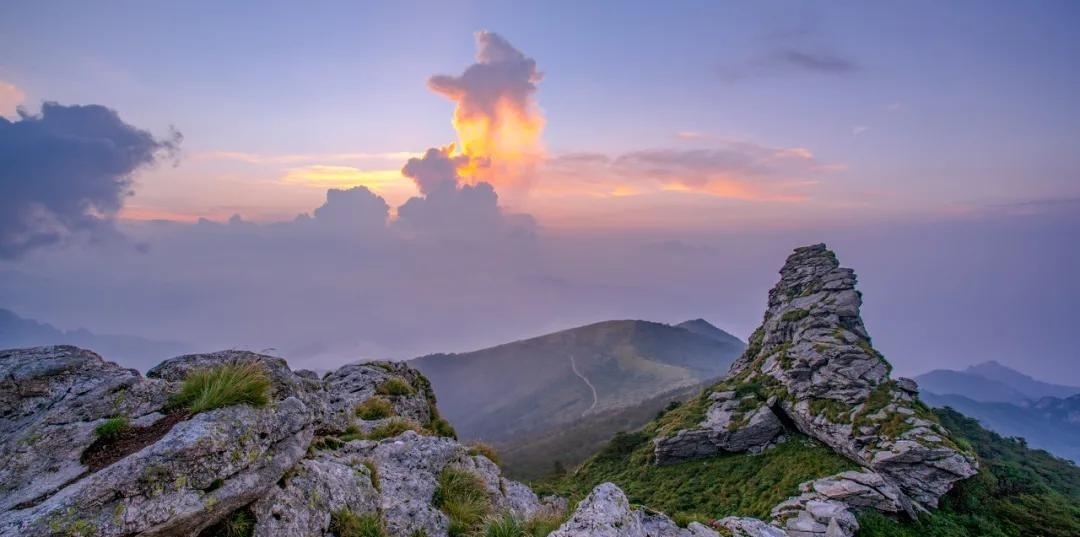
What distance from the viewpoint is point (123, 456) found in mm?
6895

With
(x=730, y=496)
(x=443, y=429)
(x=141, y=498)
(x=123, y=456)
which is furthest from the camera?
(x=730, y=496)

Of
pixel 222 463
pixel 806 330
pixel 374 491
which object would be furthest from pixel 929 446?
pixel 222 463

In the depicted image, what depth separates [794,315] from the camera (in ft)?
190

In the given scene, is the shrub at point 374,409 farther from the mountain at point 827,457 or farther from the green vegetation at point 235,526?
the mountain at point 827,457

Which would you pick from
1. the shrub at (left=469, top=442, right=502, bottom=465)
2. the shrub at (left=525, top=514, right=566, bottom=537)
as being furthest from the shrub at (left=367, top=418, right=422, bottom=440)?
the shrub at (left=525, top=514, right=566, bottom=537)

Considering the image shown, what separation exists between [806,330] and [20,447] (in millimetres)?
60555

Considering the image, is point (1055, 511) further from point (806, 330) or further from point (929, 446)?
point (806, 330)

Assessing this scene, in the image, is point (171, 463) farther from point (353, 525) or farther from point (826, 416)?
point (826, 416)

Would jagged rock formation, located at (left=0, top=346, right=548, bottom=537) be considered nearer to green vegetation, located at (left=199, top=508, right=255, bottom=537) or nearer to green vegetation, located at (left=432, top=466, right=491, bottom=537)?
green vegetation, located at (left=199, top=508, right=255, bottom=537)

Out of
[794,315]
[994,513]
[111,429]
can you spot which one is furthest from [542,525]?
[794,315]

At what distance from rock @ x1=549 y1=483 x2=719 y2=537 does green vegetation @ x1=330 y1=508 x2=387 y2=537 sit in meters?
3.45

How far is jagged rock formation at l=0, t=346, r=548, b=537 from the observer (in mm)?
6141

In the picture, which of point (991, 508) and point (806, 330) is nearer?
point (991, 508)

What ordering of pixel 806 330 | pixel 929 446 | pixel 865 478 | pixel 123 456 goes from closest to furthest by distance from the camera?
1. pixel 123 456
2. pixel 865 478
3. pixel 929 446
4. pixel 806 330
